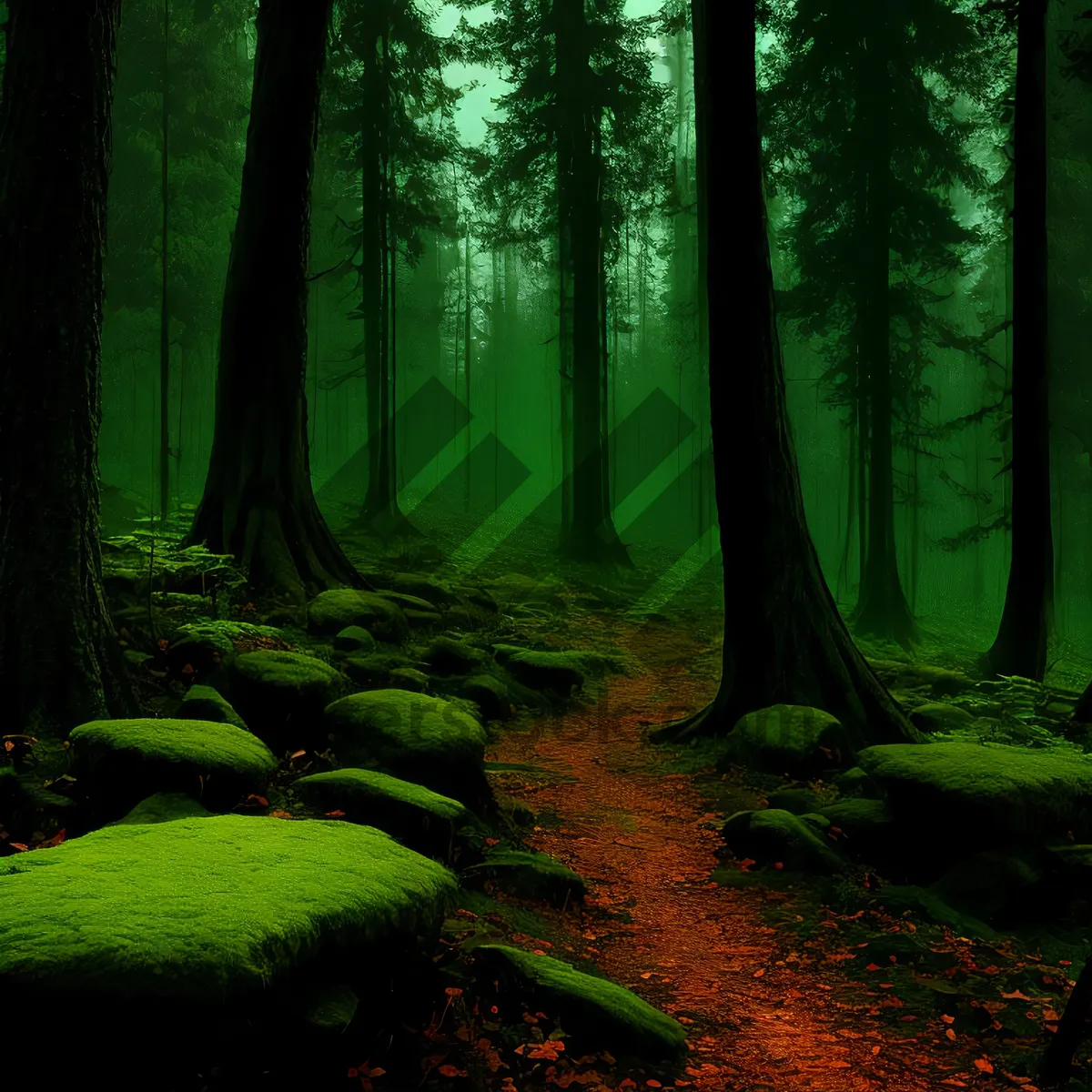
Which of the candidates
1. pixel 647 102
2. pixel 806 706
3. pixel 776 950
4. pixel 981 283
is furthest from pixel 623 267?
pixel 776 950

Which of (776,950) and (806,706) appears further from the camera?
(806,706)

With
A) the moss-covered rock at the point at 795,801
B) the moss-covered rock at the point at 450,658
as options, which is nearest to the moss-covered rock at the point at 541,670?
the moss-covered rock at the point at 450,658

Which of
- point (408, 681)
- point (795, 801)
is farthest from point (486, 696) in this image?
point (795, 801)

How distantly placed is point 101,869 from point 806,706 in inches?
237

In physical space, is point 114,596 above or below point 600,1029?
above

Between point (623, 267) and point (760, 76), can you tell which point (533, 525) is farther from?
point (623, 267)

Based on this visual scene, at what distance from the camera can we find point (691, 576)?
882 inches

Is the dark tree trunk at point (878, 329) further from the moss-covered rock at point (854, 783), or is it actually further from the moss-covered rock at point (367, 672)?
the moss-covered rock at point (367, 672)

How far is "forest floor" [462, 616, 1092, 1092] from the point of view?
139 inches

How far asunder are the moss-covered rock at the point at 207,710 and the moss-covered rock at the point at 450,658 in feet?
10.0

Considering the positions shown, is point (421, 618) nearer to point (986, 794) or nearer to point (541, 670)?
point (541, 670)

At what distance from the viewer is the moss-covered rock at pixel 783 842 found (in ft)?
17.6

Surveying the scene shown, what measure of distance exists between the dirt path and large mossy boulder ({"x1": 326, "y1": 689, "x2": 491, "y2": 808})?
68 centimetres

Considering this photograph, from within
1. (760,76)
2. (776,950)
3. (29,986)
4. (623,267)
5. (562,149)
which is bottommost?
(776,950)
